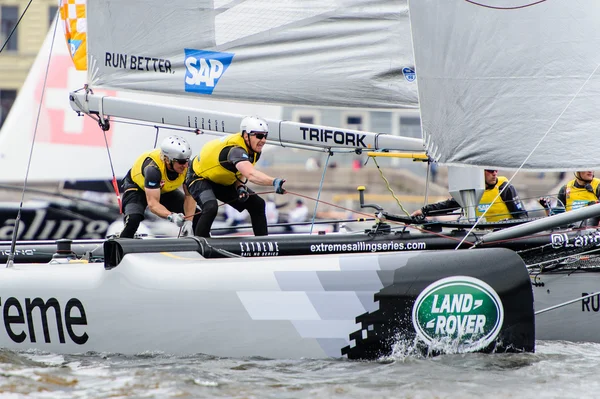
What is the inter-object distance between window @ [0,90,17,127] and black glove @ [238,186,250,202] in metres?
24.8

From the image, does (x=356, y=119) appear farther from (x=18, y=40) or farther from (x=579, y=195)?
(x=579, y=195)

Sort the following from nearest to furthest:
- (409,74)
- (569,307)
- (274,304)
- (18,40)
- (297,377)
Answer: (297,377)
(274,304)
(569,307)
(409,74)
(18,40)

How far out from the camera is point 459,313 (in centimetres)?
572

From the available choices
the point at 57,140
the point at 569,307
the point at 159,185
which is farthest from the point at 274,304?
the point at 57,140

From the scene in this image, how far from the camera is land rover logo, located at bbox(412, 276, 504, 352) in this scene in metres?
5.72

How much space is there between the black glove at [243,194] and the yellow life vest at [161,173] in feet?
1.49

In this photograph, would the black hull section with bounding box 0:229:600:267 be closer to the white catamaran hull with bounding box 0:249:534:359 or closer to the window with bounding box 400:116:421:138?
the white catamaran hull with bounding box 0:249:534:359

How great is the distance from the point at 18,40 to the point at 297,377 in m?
28.8

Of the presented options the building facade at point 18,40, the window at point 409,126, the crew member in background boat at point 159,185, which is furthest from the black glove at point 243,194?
the building facade at point 18,40

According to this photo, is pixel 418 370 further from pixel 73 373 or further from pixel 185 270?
pixel 73 373

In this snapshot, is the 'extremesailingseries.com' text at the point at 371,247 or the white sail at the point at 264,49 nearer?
the 'extremesailingseries.com' text at the point at 371,247

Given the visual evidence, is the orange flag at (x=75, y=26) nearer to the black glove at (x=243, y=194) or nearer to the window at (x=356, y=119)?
the black glove at (x=243, y=194)

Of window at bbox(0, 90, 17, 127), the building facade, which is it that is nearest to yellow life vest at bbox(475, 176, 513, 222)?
the building facade

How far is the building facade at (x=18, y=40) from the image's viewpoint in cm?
3092
